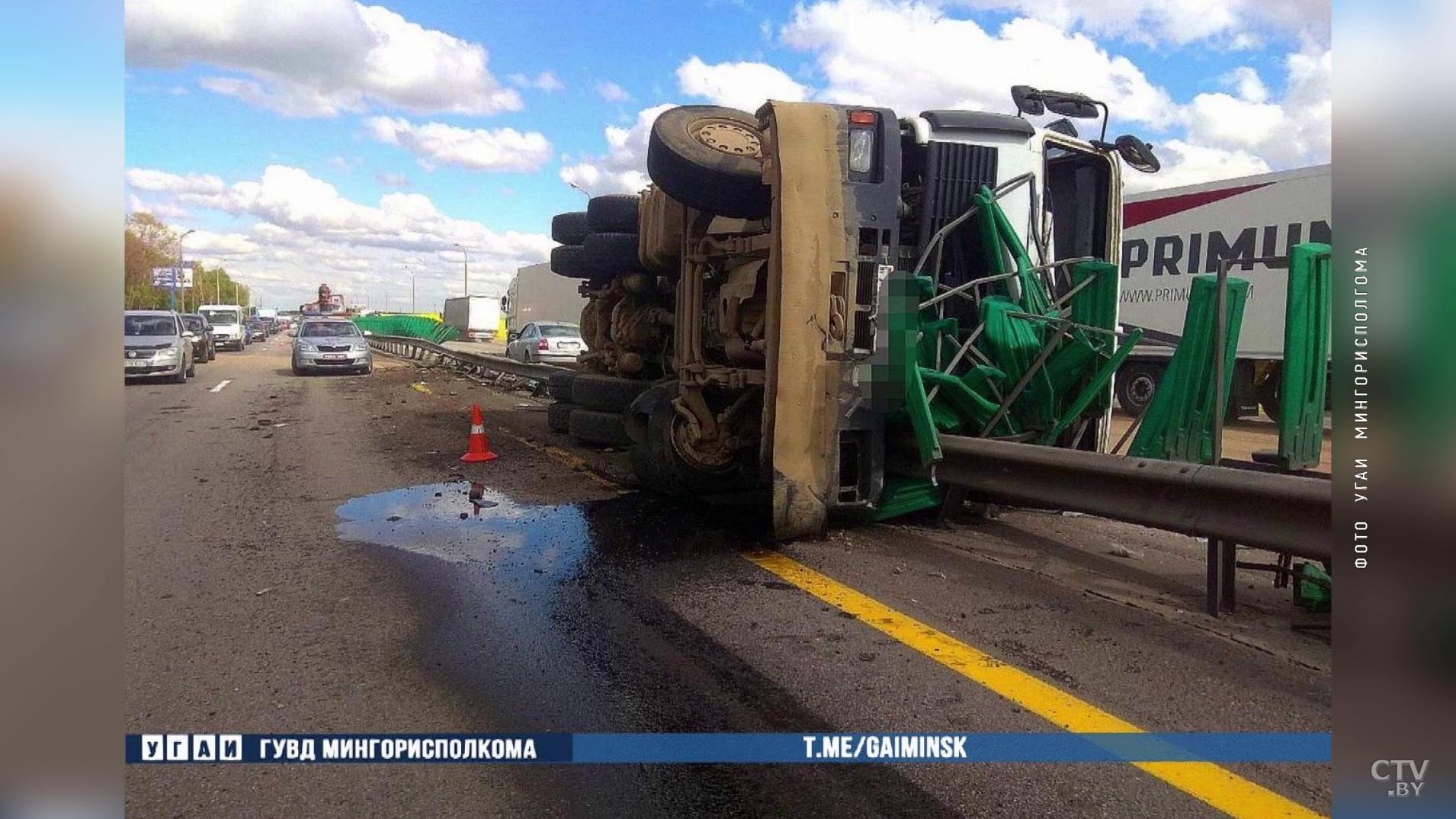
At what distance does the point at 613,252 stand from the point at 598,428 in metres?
1.67

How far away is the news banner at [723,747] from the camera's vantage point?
2723 millimetres

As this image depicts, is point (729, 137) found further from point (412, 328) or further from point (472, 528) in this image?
point (412, 328)

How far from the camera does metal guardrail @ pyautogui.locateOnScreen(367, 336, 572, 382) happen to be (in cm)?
1500

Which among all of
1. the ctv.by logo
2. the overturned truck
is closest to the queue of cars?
the overturned truck

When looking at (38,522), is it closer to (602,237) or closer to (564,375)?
(602,237)

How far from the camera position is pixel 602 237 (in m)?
8.48

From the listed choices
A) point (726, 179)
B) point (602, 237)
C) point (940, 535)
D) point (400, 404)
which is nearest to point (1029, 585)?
point (940, 535)

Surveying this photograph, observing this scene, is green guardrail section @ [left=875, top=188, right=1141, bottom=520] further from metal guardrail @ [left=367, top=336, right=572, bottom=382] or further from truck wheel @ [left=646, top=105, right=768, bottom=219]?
metal guardrail @ [left=367, top=336, right=572, bottom=382]

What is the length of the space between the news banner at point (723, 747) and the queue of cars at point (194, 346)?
1153cm

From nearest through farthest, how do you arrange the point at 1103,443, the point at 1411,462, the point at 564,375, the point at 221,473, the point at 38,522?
the point at 38,522 < the point at 1411,462 < the point at 1103,443 < the point at 221,473 < the point at 564,375

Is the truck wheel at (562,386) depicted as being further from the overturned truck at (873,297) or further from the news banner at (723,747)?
the news banner at (723,747)

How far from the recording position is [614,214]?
8.67 m

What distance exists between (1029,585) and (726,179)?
2.73 meters

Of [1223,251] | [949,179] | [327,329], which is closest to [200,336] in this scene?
[327,329]
